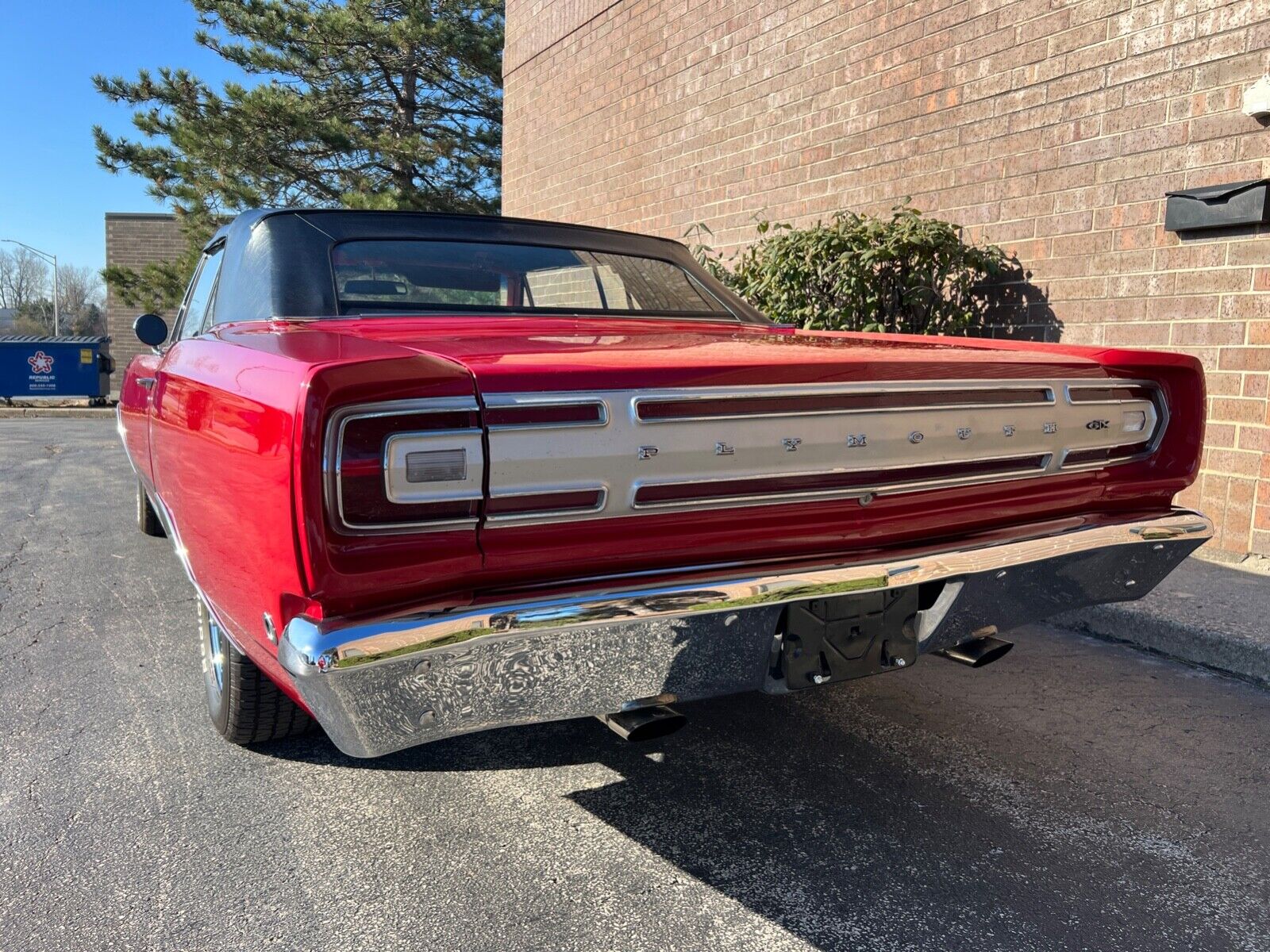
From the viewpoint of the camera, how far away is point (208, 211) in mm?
19750

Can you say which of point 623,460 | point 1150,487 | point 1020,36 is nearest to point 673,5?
point 1020,36

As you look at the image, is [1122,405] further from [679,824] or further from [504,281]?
[504,281]

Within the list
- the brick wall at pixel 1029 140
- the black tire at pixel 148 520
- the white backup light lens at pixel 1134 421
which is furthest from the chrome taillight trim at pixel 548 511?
the black tire at pixel 148 520

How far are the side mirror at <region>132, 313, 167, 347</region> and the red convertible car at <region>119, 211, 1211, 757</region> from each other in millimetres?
1329

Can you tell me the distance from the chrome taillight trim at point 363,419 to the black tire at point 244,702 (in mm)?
1006

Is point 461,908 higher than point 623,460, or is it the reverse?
point 623,460

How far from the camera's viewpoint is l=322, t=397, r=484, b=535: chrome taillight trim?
1.73 metres

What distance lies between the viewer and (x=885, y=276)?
6188 millimetres

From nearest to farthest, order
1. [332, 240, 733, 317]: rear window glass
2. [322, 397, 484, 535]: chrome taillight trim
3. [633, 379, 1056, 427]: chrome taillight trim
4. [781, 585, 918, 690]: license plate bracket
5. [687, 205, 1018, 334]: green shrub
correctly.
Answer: [322, 397, 484, 535]: chrome taillight trim, [633, 379, 1056, 427]: chrome taillight trim, [781, 585, 918, 690]: license plate bracket, [332, 240, 733, 317]: rear window glass, [687, 205, 1018, 334]: green shrub

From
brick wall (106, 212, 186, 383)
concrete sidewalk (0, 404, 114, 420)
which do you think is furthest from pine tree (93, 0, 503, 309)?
brick wall (106, 212, 186, 383)

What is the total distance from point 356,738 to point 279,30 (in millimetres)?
21298

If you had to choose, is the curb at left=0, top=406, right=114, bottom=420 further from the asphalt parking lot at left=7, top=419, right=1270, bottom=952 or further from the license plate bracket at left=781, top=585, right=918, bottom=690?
the license plate bracket at left=781, top=585, right=918, bottom=690

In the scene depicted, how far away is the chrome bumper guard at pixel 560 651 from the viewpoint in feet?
5.69

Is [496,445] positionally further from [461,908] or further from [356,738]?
[461,908]
